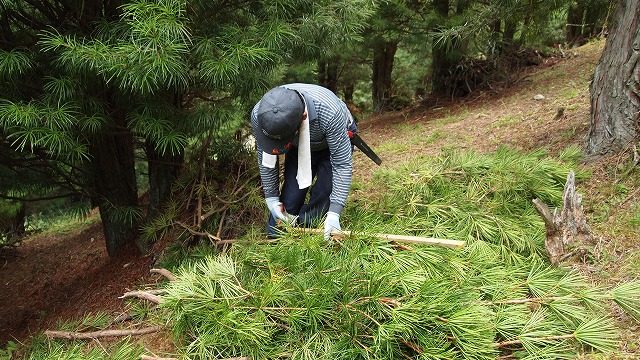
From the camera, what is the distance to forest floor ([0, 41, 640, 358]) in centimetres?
255

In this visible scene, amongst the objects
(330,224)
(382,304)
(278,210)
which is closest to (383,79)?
(278,210)

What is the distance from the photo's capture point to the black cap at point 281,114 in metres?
1.99

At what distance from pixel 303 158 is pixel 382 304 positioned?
2.94 feet

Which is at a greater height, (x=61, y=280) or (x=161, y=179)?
(x=161, y=179)

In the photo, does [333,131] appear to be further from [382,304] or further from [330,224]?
[382,304]

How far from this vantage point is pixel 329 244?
2.14 metres

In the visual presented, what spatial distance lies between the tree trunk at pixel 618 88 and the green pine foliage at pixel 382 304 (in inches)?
51.6

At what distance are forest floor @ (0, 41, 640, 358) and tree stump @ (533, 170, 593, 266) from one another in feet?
0.35

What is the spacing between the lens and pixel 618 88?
293cm

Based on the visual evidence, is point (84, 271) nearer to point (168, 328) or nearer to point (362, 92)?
point (168, 328)

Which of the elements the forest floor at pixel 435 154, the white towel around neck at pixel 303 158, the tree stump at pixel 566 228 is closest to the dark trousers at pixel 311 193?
the white towel around neck at pixel 303 158

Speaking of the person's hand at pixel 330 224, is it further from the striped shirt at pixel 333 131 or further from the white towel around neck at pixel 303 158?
the white towel around neck at pixel 303 158

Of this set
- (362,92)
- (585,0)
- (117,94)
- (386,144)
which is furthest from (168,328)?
(362,92)

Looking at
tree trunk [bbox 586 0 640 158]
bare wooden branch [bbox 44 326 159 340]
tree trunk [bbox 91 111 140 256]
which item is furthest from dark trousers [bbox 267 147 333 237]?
tree trunk [bbox 586 0 640 158]
